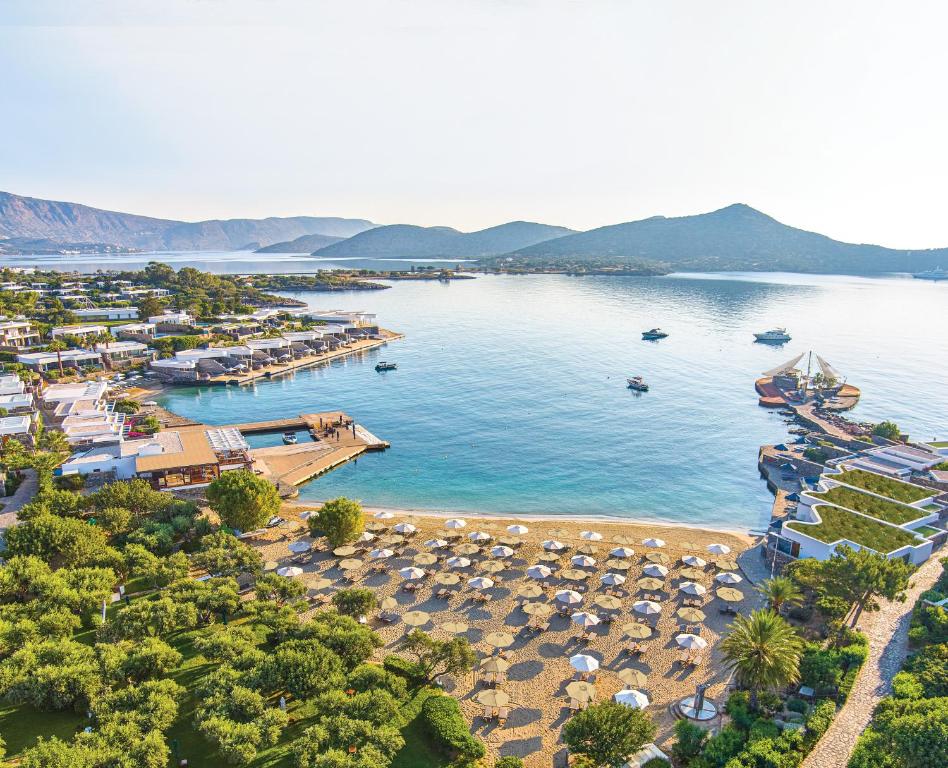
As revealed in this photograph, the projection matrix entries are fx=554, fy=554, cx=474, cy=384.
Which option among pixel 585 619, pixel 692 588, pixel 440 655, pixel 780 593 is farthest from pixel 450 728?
pixel 780 593

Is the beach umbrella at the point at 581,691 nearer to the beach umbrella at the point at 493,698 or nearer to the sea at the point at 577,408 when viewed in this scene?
the beach umbrella at the point at 493,698

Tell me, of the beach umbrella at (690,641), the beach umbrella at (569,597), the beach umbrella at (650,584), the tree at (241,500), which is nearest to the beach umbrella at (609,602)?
the beach umbrella at (569,597)

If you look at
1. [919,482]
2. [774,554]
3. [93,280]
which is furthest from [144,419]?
[93,280]

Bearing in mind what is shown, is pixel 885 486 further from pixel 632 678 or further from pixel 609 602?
pixel 632 678

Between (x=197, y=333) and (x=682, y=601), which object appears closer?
(x=682, y=601)

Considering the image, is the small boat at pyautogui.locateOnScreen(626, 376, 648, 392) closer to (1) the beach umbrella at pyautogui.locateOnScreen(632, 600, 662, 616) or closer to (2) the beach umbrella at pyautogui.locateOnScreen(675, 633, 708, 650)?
(1) the beach umbrella at pyautogui.locateOnScreen(632, 600, 662, 616)

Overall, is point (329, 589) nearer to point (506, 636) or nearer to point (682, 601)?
point (506, 636)
